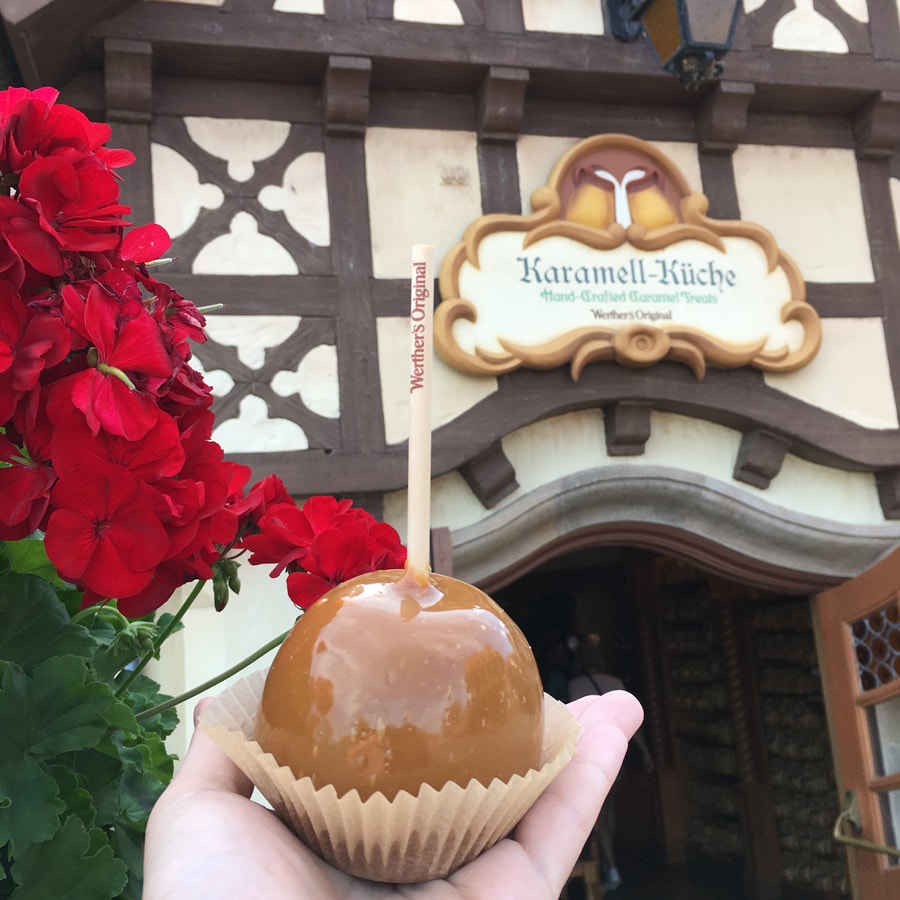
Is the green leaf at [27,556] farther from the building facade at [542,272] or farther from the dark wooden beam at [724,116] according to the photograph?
the dark wooden beam at [724,116]

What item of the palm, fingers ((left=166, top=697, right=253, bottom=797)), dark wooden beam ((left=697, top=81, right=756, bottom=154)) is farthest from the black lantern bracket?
fingers ((left=166, top=697, right=253, bottom=797))

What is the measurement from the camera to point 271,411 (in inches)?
118

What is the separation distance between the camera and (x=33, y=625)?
2.77 ft

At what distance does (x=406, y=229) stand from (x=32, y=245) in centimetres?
263

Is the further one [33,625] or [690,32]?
[690,32]

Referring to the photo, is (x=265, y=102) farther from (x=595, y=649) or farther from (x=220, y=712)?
(x=595, y=649)

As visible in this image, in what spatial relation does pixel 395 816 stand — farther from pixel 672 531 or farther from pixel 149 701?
pixel 672 531

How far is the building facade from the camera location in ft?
9.96

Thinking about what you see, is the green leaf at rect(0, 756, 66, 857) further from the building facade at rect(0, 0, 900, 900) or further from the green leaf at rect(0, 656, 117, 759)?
the building facade at rect(0, 0, 900, 900)

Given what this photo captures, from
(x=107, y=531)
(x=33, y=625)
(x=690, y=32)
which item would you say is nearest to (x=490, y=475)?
(x=690, y=32)

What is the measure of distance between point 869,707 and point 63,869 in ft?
10.9

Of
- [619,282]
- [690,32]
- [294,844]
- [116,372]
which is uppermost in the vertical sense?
[690,32]

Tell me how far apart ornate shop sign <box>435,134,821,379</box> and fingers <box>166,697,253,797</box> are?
2.25 m

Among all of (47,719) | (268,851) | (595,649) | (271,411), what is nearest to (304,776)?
(268,851)
